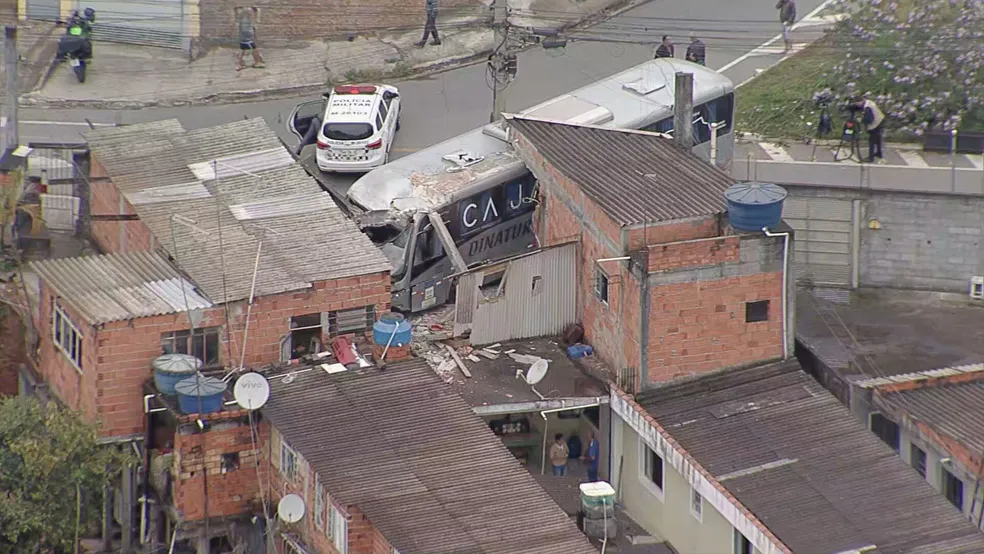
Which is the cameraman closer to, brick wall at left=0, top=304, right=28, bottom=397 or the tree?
the tree

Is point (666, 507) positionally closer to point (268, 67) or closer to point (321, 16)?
point (268, 67)

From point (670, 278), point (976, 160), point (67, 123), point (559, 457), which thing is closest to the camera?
point (670, 278)

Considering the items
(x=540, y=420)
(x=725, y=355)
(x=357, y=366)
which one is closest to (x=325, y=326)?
(x=357, y=366)

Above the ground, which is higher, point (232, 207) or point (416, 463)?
point (232, 207)

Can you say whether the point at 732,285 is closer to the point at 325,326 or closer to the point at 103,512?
the point at 325,326

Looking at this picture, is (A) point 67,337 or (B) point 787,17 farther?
(B) point 787,17

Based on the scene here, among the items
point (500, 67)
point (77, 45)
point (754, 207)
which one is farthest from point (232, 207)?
point (77, 45)
